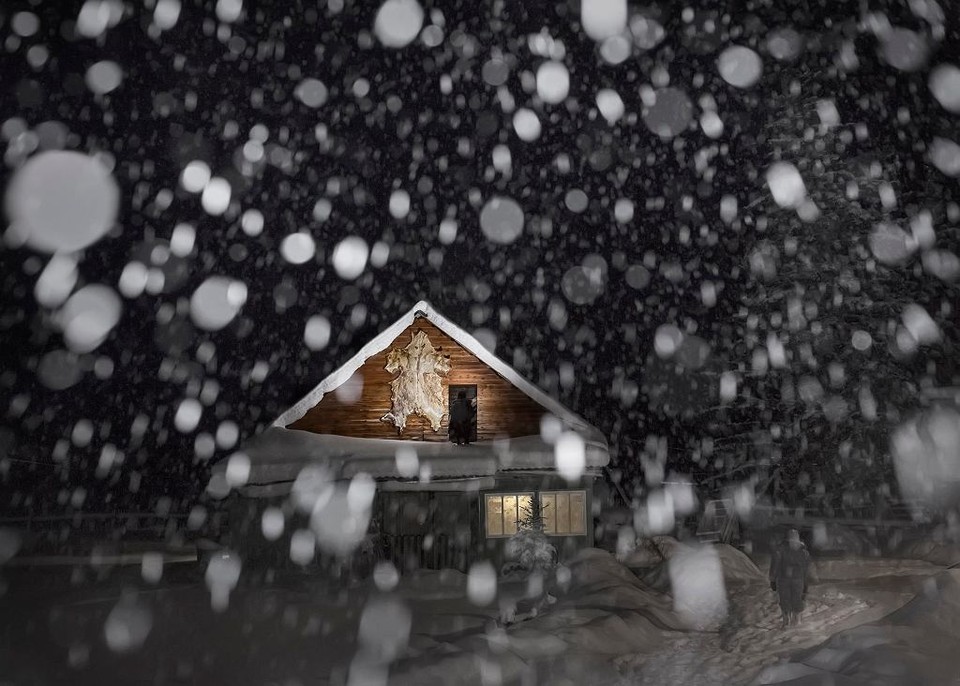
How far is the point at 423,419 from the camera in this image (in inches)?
717

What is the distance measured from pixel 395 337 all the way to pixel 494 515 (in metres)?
4.73

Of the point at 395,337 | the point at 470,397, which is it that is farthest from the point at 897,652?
the point at 395,337

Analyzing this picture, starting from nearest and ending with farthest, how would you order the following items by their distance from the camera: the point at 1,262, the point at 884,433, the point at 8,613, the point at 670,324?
the point at 8,613 → the point at 884,433 → the point at 670,324 → the point at 1,262

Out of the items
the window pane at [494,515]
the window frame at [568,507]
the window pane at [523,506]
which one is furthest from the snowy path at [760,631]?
the window pane at [494,515]

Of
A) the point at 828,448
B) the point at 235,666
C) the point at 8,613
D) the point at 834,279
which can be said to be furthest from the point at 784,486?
the point at 8,613

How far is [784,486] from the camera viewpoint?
22094mm

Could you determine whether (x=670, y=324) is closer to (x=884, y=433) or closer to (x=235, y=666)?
(x=884, y=433)

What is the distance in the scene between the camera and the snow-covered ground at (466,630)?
8414 millimetres

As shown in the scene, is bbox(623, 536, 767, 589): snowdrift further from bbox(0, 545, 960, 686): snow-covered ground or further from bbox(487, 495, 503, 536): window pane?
bbox(487, 495, 503, 536): window pane

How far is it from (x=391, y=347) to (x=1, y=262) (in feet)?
102

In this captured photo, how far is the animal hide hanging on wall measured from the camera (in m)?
18.1

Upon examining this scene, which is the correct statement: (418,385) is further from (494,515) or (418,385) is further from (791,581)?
(791,581)

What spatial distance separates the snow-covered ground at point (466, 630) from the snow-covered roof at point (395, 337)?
14.3 ft

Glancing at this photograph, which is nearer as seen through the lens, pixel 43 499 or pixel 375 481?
pixel 375 481
